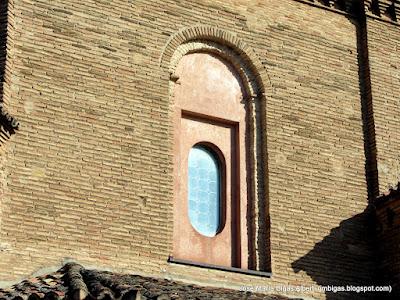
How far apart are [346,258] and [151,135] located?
328 cm

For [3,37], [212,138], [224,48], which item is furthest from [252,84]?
[3,37]

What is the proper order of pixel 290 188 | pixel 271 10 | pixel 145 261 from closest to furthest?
1. pixel 145 261
2. pixel 290 188
3. pixel 271 10

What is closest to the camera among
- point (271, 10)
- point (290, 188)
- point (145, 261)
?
point (145, 261)

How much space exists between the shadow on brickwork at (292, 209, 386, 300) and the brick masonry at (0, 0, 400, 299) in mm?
17

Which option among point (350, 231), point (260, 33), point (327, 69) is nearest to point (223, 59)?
point (260, 33)

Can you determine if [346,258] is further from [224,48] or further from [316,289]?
[224,48]

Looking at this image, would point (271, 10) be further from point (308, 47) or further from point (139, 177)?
point (139, 177)

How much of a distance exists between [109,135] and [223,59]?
2416mm

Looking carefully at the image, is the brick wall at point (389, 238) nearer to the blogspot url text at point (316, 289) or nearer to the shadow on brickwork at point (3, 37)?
the blogspot url text at point (316, 289)

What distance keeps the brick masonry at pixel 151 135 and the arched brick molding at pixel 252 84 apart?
0.30 ft

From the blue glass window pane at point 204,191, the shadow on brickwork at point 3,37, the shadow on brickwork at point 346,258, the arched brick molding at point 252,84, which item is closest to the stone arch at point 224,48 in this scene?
the arched brick molding at point 252,84

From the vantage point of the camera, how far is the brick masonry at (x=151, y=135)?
12539 millimetres

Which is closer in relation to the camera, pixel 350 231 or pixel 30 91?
pixel 30 91

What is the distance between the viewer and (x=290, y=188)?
1420 centimetres
